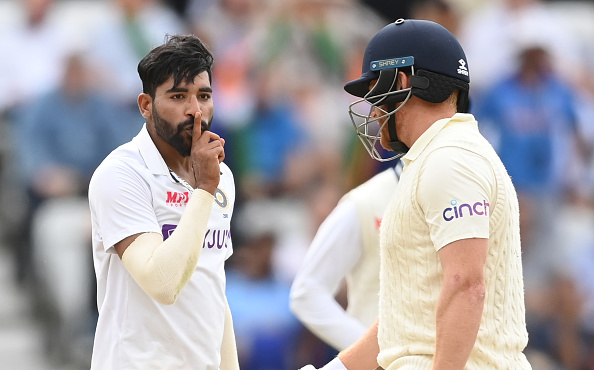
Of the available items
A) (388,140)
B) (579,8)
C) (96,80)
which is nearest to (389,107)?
(388,140)

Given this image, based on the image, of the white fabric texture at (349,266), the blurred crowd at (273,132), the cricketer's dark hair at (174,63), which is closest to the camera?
the cricketer's dark hair at (174,63)

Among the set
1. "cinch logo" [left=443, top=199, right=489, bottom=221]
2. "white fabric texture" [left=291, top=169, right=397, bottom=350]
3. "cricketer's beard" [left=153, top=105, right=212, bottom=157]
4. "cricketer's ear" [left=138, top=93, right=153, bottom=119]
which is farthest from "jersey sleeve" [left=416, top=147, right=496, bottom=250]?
"white fabric texture" [left=291, top=169, right=397, bottom=350]

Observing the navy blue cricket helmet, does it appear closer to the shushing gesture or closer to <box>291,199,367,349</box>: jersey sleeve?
the shushing gesture

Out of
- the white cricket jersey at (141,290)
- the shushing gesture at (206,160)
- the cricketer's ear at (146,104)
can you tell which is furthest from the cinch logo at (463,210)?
the cricketer's ear at (146,104)

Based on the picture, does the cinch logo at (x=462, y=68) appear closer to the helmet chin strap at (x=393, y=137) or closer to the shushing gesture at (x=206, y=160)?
the helmet chin strap at (x=393, y=137)

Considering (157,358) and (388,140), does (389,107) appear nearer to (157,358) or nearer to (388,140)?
(388,140)

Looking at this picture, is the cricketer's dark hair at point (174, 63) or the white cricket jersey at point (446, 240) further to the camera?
the cricketer's dark hair at point (174, 63)

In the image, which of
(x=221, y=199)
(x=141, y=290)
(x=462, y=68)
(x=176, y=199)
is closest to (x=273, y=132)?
(x=221, y=199)

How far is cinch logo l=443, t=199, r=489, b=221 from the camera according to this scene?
3250mm

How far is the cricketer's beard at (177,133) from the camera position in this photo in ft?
12.7

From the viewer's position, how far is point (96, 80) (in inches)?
348

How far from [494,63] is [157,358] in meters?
7.47

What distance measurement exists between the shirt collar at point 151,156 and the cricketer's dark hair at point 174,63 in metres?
0.18

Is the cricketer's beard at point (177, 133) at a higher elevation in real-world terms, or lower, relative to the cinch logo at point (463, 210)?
higher
